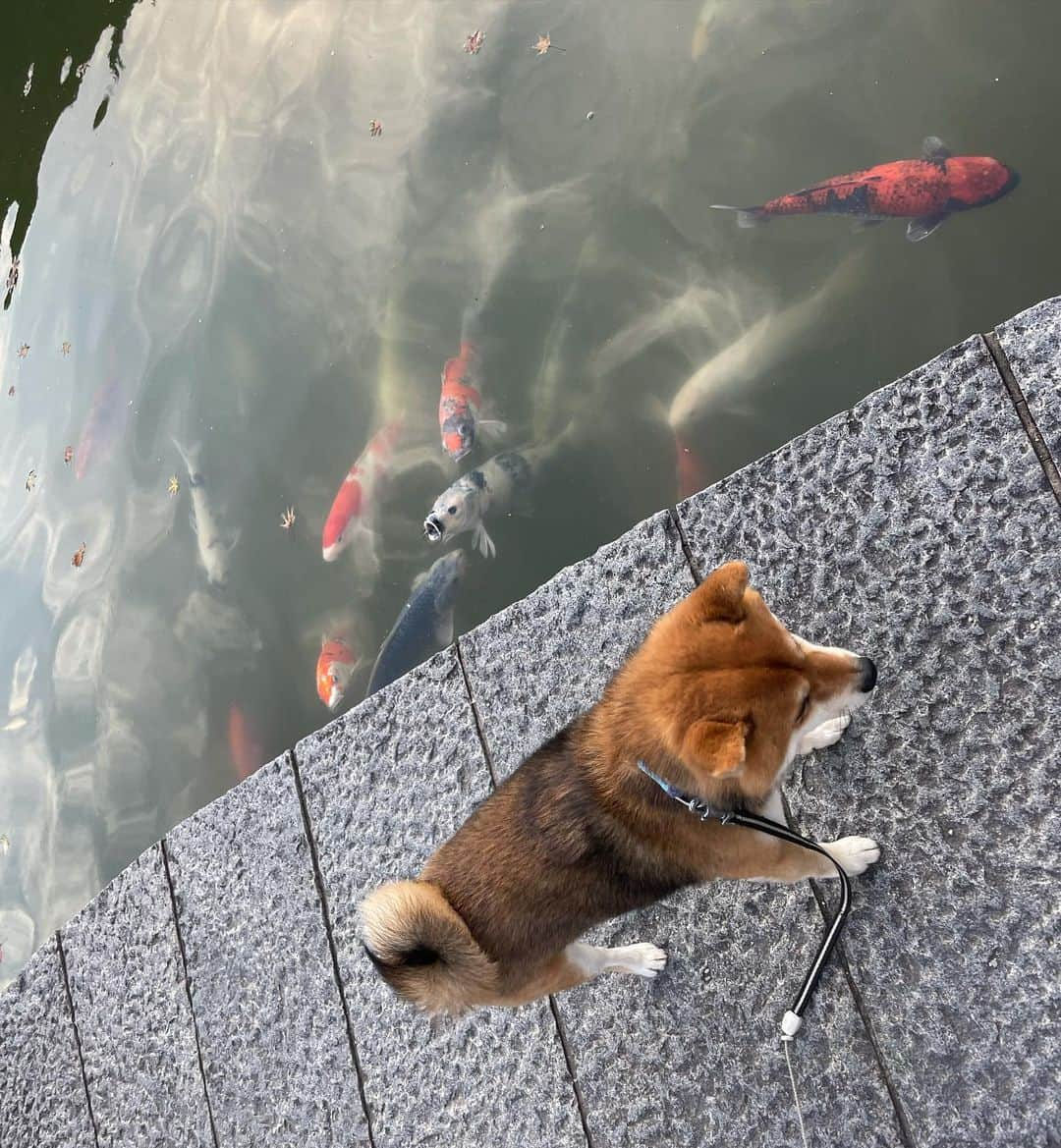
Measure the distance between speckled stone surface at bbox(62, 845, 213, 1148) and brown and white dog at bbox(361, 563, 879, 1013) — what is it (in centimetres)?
229

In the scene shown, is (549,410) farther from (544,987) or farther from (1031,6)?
(544,987)

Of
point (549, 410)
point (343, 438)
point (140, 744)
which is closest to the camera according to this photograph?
point (549, 410)

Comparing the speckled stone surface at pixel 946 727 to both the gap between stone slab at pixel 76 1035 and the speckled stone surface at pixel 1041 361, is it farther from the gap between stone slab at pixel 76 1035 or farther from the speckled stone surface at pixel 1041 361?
the gap between stone slab at pixel 76 1035

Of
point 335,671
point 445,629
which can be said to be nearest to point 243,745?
point 335,671

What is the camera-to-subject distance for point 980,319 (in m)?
4.03

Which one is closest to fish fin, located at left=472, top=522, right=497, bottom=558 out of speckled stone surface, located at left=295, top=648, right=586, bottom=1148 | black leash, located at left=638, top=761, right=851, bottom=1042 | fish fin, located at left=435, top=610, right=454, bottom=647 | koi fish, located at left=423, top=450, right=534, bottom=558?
koi fish, located at left=423, top=450, right=534, bottom=558

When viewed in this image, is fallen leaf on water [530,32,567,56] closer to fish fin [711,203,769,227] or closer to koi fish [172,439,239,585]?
fish fin [711,203,769,227]

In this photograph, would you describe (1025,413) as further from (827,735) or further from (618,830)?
(618,830)

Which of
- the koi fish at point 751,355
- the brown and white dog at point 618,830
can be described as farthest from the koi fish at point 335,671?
the brown and white dog at point 618,830

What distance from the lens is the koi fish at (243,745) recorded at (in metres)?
5.98

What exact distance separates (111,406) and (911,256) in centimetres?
622

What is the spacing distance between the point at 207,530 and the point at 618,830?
4.93 meters

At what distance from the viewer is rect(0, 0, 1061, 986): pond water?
4.44m

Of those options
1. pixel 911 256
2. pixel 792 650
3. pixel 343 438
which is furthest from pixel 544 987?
pixel 343 438
